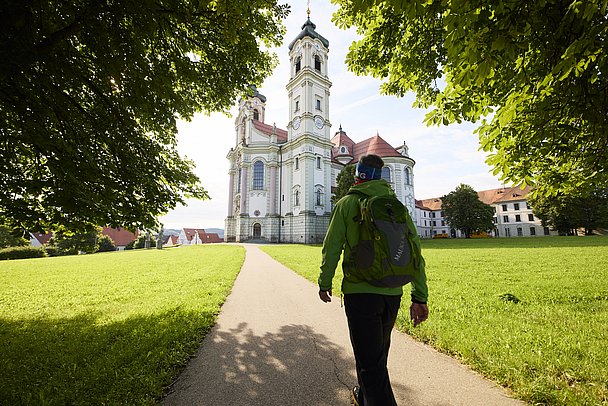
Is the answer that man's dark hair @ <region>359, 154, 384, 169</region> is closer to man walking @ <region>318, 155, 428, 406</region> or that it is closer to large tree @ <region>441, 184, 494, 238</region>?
man walking @ <region>318, 155, 428, 406</region>

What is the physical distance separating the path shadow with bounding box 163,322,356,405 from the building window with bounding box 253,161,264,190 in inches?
1641

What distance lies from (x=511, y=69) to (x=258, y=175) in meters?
43.3

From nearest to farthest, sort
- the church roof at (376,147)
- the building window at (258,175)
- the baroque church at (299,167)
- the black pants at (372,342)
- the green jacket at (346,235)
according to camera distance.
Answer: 1. the black pants at (372,342)
2. the green jacket at (346,235)
3. the baroque church at (299,167)
4. the church roof at (376,147)
5. the building window at (258,175)

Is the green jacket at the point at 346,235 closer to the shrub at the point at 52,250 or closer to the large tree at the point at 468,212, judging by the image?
the shrub at the point at 52,250

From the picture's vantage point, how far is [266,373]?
10.5 feet

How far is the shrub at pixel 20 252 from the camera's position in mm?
23758

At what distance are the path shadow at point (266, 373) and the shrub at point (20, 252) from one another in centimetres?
3115

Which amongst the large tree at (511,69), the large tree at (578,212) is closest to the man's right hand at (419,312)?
the large tree at (511,69)

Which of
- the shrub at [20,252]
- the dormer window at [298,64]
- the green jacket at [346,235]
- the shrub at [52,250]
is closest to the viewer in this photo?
the green jacket at [346,235]

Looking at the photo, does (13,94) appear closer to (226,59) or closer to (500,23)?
(226,59)

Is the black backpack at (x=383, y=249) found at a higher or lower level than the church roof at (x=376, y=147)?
lower

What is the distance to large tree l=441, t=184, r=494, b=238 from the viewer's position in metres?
45.7

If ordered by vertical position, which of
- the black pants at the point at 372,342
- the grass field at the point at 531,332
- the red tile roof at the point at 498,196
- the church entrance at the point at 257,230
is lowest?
the grass field at the point at 531,332

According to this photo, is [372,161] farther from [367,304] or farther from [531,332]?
[531,332]
